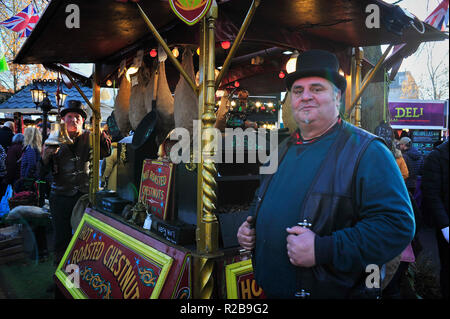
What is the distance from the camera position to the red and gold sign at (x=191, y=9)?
2.25 meters

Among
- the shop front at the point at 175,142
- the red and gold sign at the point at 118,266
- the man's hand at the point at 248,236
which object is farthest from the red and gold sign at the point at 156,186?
the man's hand at the point at 248,236

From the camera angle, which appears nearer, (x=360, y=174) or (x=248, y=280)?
(x=360, y=174)

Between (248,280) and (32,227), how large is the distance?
4577 mm

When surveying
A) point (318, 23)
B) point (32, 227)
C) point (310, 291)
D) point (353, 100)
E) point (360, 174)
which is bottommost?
point (32, 227)

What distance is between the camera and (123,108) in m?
4.55

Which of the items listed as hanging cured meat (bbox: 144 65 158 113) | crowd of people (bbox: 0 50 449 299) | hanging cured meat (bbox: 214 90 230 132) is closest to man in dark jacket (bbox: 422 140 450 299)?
crowd of people (bbox: 0 50 449 299)

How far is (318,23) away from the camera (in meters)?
2.94

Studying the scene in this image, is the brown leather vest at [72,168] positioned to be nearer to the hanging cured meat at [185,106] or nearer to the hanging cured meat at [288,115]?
the hanging cured meat at [185,106]

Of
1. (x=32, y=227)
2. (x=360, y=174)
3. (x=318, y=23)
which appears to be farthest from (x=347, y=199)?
(x=32, y=227)

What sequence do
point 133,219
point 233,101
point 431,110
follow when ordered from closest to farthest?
point 133,219
point 233,101
point 431,110

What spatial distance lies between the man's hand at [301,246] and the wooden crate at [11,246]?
551 centimetres

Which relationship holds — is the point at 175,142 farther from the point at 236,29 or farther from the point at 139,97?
the point at 236,29

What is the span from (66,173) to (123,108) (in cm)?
138

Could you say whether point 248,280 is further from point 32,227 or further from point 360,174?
point 32,227
